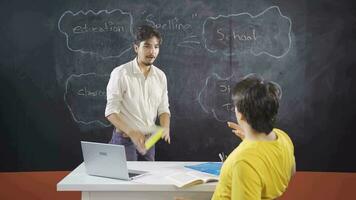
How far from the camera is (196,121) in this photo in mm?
Answer: 3746

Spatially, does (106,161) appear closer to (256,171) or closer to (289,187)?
(256,171)

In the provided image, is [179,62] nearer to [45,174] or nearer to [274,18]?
[274,18]

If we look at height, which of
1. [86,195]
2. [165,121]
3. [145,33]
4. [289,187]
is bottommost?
[289,187]

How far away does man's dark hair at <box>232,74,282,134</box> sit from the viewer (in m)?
1.78

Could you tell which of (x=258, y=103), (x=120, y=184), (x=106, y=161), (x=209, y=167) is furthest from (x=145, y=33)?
(x=258, y=103)

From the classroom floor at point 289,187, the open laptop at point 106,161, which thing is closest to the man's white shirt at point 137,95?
the classroom floor at point 289,187

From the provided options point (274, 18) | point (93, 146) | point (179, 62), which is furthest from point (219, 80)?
point (93, 146)

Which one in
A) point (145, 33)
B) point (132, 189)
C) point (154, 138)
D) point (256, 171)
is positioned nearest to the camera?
point (256, 171)

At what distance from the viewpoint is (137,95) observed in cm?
368

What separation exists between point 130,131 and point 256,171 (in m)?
2.09

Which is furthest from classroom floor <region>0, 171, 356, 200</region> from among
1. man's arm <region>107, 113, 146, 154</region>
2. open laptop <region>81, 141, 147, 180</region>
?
open laptop <region>81, 141, 147, 180</region>

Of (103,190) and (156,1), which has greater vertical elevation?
(156,1)

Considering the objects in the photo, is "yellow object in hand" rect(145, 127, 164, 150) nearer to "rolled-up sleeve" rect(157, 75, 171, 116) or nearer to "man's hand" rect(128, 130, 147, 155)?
"man's hand" rect(128, 130, 147, 155)

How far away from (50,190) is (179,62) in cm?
153
